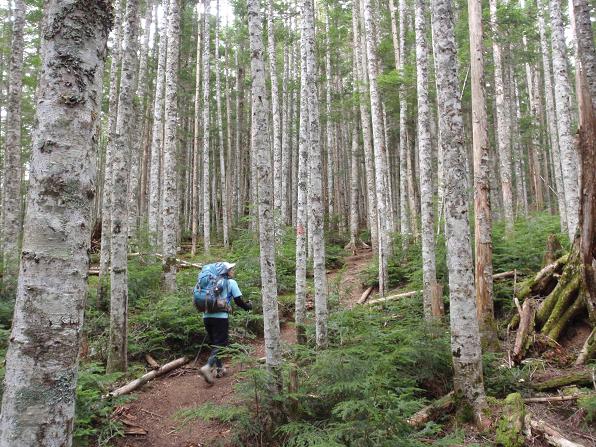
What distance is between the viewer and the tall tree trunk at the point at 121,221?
593 cm

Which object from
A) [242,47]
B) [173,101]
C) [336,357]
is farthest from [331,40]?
[336,357]

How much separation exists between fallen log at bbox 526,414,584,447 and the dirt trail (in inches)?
121

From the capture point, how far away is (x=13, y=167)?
31.2 ft

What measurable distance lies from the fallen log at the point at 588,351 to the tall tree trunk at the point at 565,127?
3.73 metres

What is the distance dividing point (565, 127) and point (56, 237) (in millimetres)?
10205

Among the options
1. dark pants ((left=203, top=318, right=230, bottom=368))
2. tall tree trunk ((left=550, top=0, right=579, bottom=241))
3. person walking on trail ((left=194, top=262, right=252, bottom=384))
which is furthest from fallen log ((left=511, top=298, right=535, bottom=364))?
dark pants ((left=203, top=318, right=230, bottom=368))

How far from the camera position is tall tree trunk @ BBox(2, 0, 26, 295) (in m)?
9.30

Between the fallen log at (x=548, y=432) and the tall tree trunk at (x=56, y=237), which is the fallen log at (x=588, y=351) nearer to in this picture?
the fallen log at (x=548, y=432)

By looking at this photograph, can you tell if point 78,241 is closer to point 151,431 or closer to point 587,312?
point 151,431

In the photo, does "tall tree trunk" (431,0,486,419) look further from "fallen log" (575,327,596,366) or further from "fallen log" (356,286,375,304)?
"fallen log" (356,286,375,304)

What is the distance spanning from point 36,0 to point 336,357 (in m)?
16.3

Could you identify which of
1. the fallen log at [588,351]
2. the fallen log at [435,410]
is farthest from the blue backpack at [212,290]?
the fallen log at [588,351]

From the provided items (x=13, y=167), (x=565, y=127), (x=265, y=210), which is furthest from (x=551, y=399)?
(x=13, y=167)

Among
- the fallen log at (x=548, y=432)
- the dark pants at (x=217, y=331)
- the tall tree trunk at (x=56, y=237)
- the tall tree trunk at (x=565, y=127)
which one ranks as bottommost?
the fallen log at (x=548, y=432)
